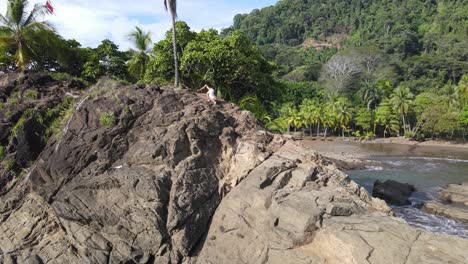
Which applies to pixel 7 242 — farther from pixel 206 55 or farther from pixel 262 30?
pixel 262 30

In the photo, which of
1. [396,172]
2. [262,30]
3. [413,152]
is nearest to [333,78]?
[413,152]

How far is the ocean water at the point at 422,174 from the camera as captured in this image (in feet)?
72.9

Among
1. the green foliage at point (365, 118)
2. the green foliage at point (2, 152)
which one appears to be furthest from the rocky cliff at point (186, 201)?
the green foliage at point (365, 118)

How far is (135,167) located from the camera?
1422 cm

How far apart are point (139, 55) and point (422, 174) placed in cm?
2793

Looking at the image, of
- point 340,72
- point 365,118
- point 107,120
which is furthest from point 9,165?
point 340,72

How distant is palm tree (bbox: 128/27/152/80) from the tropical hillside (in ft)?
0.27

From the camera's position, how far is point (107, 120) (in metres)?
15.5

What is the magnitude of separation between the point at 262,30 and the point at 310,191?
177695mm

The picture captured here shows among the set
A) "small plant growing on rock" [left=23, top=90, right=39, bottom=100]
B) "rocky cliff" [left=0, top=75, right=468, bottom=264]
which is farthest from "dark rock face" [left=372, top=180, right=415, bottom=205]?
"small plant growing on rock" [left=23, top=90, right=39, bottom=100]

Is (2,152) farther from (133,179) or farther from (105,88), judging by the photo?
(133,179)

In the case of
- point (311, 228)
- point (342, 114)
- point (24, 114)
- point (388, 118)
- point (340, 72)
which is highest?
point (24, 114)

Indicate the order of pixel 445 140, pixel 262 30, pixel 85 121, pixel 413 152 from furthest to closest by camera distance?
pixel 262 30 < pixel 445 140 < pixel 413 152 < pixel 85 121

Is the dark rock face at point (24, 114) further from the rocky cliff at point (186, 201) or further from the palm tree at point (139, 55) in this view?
the palm tree at point (139, 55)
